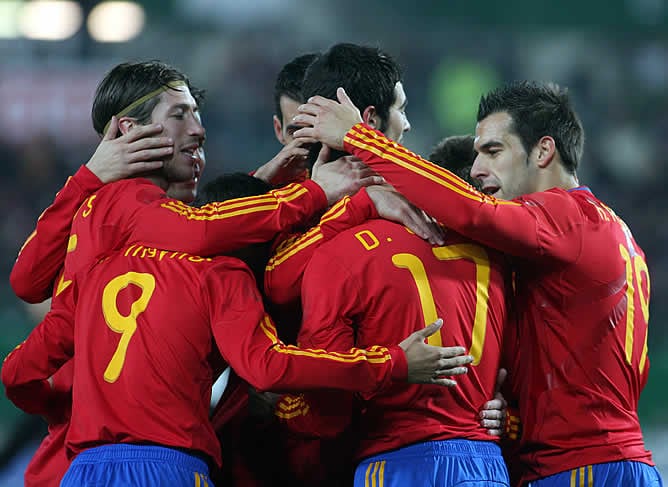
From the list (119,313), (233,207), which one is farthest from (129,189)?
(119,313)

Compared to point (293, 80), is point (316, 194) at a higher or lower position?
lower

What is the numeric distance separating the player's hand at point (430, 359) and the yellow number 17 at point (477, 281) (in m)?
0.08

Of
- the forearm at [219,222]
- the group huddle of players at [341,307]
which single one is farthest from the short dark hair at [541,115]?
the forearm at [219,222]

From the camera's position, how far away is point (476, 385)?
2861mm

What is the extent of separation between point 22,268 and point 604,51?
31.9 feet

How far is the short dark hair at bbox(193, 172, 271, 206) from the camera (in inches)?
123

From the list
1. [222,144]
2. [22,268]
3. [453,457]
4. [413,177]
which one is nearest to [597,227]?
[413,177]

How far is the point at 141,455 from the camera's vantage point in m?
2.67

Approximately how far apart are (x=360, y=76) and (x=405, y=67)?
8195 millimetres

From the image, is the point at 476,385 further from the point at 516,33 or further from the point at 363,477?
the point at 516,33

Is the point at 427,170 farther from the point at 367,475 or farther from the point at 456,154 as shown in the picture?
the point at 456,154

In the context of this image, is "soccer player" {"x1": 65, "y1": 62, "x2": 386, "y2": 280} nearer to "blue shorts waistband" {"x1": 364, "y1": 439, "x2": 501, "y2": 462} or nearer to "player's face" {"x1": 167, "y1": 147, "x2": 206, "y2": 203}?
"player's face" {"x1": 167, "y1": 147, "x2": 206, "y2": 203}

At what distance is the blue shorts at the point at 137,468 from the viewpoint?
104 inches

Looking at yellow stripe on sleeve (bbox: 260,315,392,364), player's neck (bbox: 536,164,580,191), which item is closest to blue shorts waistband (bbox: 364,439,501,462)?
yellow stripe on sleeve (bbox: 260,315,392,364)
